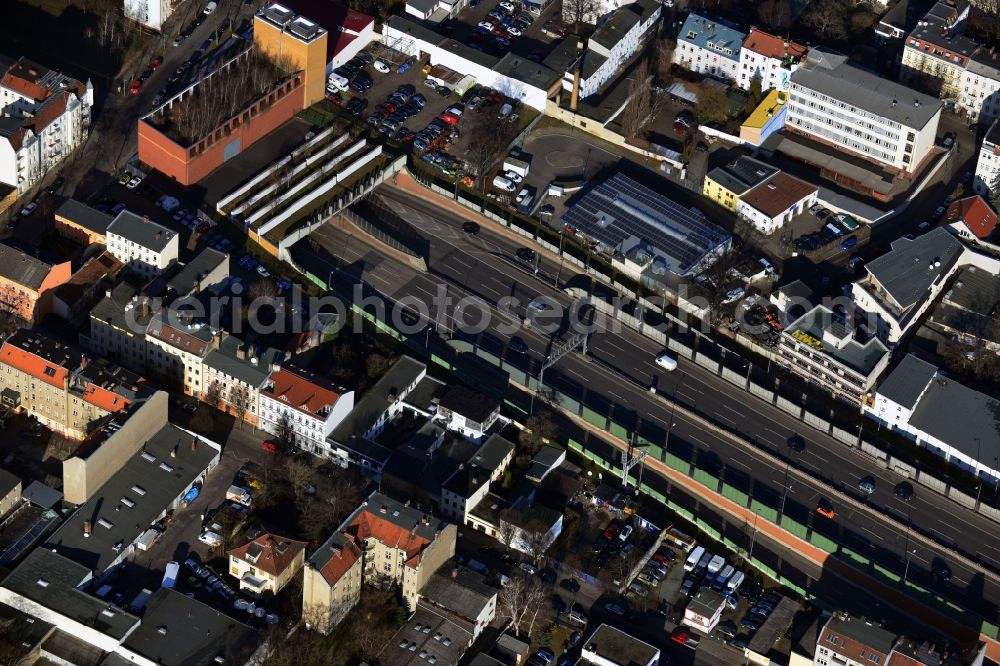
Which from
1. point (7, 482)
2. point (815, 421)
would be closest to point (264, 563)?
point (7, 482)

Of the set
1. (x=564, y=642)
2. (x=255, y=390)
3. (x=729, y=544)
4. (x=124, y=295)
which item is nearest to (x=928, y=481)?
(x=729, y=544)

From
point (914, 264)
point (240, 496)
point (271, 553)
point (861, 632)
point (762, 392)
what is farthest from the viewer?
point (914, 264)

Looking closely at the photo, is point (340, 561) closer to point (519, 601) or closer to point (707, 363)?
point (519, 601)

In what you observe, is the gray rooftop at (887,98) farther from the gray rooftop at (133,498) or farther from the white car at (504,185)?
the gray rooftop at (133,498)

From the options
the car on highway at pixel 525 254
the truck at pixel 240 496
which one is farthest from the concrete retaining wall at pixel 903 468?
the truck at pixel 240 496

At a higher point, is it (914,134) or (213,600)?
(914,134)

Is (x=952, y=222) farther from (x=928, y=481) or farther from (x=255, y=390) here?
(x=255, y=390)
